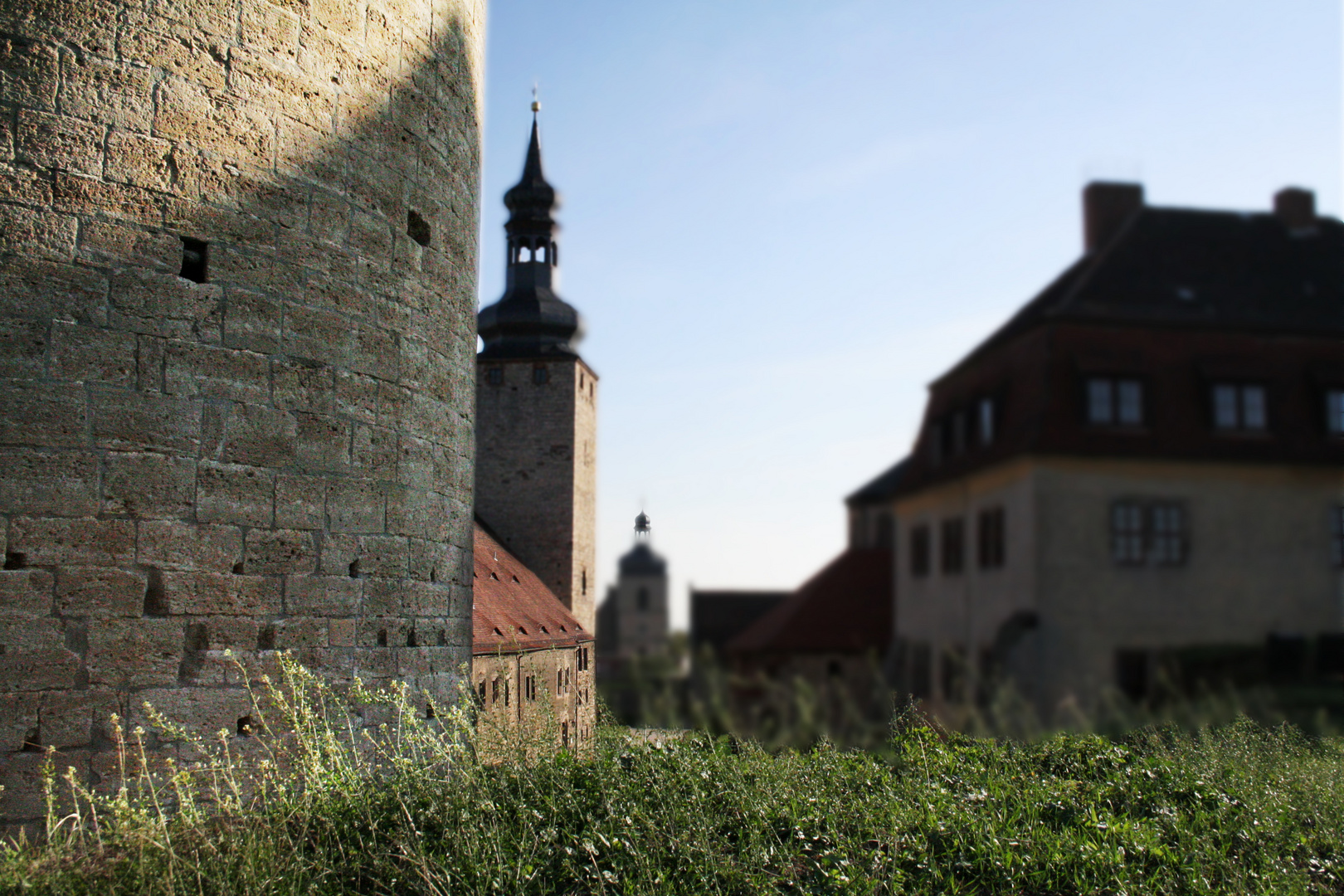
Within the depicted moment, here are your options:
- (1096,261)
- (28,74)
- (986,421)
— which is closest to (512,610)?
(986,421)

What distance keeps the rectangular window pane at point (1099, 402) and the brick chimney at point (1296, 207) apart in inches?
240

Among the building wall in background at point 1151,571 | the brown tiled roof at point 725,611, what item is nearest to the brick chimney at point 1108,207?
the building wall in background at point 1151,571

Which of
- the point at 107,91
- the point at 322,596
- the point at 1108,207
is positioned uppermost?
the point at 1108,207

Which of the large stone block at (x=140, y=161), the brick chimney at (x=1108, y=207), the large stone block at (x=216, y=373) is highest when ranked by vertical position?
the brick chimney at (x=1108, y=207)

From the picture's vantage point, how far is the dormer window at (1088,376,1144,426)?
58.9 feet

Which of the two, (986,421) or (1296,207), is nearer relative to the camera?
(986,421)

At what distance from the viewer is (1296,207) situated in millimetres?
20859

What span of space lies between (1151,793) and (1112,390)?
13.2 metres

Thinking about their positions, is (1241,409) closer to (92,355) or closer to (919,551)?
(919,551)

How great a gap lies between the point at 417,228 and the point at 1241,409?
15.6 metres

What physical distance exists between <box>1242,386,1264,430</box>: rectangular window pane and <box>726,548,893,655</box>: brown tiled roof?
36.7 feet

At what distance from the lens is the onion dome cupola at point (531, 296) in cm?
3150

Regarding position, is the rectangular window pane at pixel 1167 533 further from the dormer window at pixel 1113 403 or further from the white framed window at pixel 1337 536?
the white framed window at pixel 1337 536

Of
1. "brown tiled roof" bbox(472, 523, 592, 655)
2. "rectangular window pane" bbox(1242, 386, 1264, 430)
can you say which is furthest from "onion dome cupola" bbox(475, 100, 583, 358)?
"rectangular window pane" bbox(1242, 386, 1264, 430)
